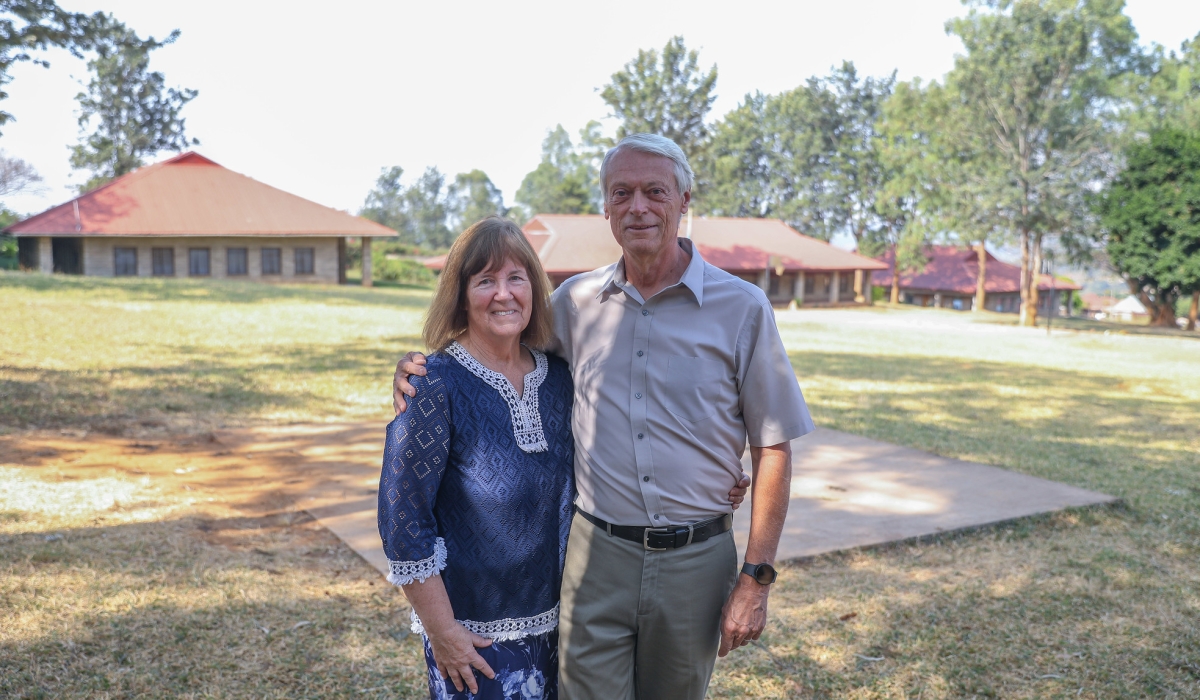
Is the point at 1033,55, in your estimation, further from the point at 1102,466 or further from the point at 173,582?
the point at 173,582

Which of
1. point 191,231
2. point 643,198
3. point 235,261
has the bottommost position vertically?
point 643,198

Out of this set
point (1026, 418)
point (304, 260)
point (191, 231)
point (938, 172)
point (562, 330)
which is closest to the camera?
point (562, 330)

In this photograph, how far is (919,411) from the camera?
1009 centimetres

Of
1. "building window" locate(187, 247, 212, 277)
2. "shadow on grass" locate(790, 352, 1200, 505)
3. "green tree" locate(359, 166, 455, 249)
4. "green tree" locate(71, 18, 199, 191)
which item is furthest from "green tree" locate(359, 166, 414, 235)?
"shadow on grass" locate(790, 352, 1200, 505)

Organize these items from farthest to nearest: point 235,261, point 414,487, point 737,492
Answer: point 235,261, point 737,492, point 414,487

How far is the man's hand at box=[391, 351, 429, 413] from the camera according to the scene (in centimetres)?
214

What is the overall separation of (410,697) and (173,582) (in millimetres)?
1558

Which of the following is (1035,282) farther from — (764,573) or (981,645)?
(764,573)

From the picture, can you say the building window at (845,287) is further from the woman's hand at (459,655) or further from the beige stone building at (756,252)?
the woman's hand at (459,655)

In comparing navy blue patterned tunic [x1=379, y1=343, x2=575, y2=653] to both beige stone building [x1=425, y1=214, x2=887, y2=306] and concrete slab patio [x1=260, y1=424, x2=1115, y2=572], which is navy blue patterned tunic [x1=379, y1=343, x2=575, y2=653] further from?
beige stone building [x1=425, y1=214, x2=887, y2=306]

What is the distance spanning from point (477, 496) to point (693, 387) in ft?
2.06

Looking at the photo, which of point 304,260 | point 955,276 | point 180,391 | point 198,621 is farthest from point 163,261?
point 955,276

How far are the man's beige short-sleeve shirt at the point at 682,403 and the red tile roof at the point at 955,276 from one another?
55.2 m

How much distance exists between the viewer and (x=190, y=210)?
32.6 metres
